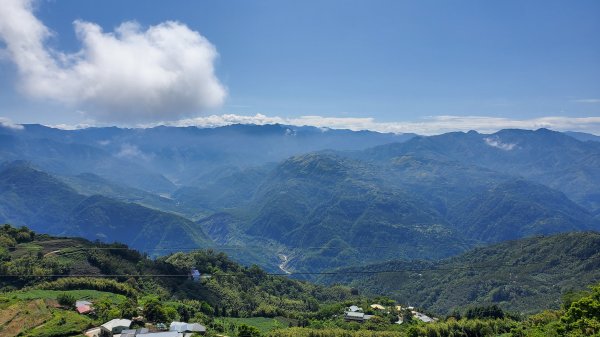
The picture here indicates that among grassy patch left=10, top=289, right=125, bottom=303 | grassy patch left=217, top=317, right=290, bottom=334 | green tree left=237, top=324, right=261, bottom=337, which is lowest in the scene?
grassy patch left=217, top=317, right=290, bottom=334

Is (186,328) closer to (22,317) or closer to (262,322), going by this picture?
(22,317)

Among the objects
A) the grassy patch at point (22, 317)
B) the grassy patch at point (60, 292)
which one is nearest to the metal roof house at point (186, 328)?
the grassy patch at point (22, 317)

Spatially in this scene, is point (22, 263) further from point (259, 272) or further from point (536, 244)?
point (536, 244)

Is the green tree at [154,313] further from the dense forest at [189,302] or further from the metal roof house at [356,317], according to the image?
the metal roof house at [356,317]

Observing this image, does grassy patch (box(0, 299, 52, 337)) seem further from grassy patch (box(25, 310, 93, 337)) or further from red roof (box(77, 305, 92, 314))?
red roof (box(77, 305, 92, 314))

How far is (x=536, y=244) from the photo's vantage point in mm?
198875

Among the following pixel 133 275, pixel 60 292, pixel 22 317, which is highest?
pixel 22 317

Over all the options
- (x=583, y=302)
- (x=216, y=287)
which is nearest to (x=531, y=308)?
(x=216, y=287)

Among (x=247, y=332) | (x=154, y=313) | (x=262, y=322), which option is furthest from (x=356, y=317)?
(x=154, y=313)

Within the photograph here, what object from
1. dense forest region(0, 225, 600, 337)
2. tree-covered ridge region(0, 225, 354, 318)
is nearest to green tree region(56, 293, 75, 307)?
dense forest region(0, 225, 600, 337)

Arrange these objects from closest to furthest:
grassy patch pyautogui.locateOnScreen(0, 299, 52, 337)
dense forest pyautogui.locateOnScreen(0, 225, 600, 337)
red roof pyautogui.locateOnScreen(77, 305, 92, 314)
→ grassy patch pyautogui.locateOnScreen(0, 299, 52, 337)
dense forest pyautogui.locateOnScreen(0, 225, 600, 337)
red roof pyautogui.locateOnScreen(77, 305, 92, 314)

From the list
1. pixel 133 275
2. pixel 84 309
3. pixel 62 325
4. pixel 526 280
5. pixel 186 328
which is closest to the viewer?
pixel 62 325

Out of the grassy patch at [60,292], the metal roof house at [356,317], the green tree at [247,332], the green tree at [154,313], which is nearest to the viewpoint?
the green tree at [247,332]

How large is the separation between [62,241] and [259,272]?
5387 cm
